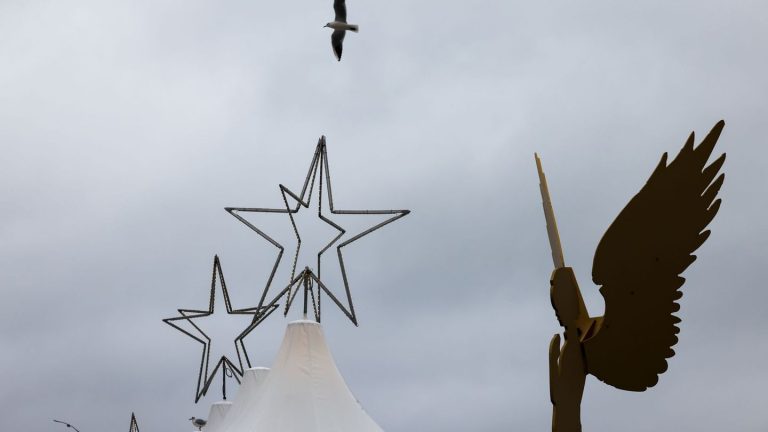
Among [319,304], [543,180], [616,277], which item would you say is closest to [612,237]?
[616,277]

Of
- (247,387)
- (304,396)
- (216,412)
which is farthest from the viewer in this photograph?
(216,412)

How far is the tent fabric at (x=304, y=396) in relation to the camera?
15477mm

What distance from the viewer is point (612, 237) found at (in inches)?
335

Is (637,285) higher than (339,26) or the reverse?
the reverse

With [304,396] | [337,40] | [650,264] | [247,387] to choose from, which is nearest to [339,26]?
[337,40]

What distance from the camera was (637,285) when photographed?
8711 millimetres

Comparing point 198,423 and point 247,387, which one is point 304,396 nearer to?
point 247,387

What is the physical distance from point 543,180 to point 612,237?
0.98m

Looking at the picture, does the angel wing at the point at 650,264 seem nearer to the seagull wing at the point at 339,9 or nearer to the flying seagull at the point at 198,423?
the seagull wing at the point at 339,9

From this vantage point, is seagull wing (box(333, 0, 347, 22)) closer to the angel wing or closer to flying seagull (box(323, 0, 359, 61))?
flying seagull (box(323, 0, 359, 61))

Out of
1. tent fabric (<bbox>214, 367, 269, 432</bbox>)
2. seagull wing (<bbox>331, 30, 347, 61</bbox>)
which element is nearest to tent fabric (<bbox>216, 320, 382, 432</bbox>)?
tent fabric (<bbox>214, 367, 269, 432</bbox>)

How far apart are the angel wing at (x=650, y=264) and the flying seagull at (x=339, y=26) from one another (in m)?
4.19

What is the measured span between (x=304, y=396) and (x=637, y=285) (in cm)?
816

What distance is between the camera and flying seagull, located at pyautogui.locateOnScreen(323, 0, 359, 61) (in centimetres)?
1125
